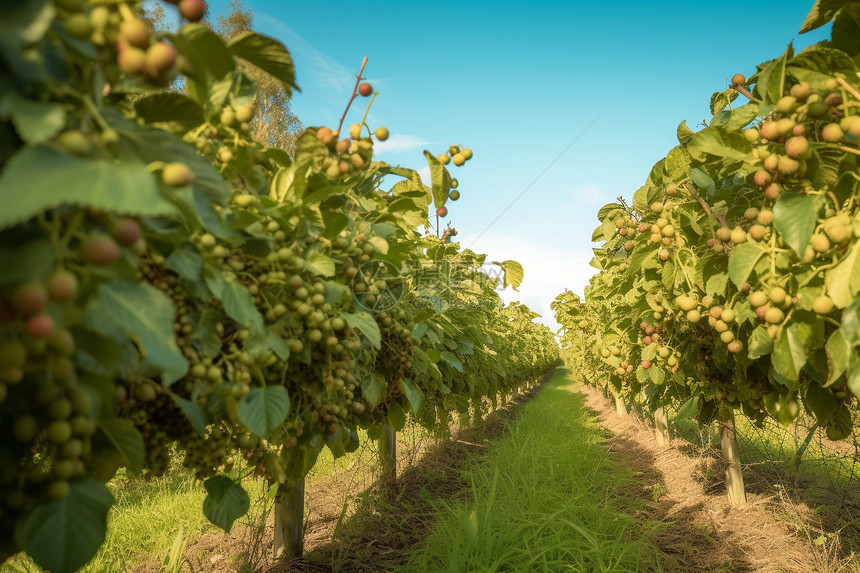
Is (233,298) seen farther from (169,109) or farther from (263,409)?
(169,109)

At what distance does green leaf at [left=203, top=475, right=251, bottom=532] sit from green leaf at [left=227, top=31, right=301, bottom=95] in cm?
112

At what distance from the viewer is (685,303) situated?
92.4 inches

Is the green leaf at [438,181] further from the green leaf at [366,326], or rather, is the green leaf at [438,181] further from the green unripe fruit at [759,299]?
the green unripe fruit at [759,299]

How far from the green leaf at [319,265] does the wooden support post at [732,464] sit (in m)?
4.50

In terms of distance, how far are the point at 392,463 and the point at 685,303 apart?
422 cm

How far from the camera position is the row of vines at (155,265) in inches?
25.2

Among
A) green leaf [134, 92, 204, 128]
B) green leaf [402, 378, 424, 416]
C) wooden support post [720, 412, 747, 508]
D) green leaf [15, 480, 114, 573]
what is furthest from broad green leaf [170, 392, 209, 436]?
wooden support post [720, 412, 747, 508]

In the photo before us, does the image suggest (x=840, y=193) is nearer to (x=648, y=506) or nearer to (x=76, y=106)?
(x=76, y=106)

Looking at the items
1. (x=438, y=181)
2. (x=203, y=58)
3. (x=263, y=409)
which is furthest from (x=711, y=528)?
(x=203, y=58)

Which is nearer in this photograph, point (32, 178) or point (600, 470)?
Result: point (32, 178)

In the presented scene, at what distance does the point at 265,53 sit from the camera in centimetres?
120

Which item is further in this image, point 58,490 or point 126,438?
point 126,438

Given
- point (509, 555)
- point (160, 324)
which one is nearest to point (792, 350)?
point (160, 324)

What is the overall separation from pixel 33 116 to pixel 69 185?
0.12m
